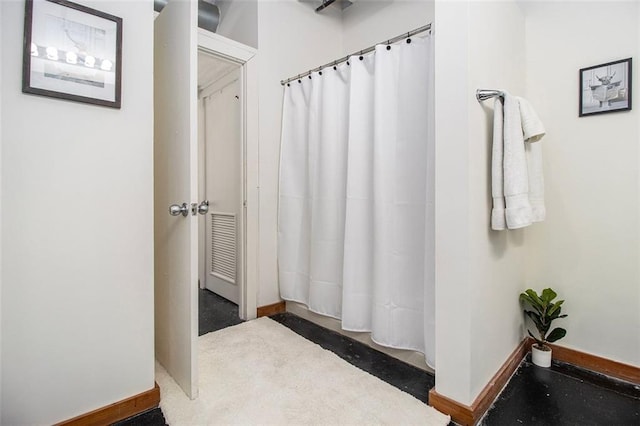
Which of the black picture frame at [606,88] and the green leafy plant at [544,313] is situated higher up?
the black picture frame at [606,88]

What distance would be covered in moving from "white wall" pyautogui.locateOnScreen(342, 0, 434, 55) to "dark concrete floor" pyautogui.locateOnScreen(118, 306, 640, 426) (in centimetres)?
233

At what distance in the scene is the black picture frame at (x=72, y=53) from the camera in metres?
1.05

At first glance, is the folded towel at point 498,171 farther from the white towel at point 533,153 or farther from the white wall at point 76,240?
the white wall at point 76,240

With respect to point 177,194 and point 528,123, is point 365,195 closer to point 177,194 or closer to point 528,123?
point 528,123

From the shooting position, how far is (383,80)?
1740 millimetres

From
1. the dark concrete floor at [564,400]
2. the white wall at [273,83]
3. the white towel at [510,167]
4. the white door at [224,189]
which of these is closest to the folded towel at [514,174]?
the white towel at [510,167]

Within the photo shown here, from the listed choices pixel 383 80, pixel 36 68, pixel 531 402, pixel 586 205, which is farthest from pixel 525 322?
pixel 36 68

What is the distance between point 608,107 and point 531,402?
4.96ft

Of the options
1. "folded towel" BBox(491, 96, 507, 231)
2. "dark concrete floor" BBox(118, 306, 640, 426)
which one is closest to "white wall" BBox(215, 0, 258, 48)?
"folded towel" BBox(491, 96, 507, 231)

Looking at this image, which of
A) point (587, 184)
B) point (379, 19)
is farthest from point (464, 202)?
point (379, 19)

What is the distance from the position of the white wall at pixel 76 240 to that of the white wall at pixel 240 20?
1.22 meters

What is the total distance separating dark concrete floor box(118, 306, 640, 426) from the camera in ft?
4.14

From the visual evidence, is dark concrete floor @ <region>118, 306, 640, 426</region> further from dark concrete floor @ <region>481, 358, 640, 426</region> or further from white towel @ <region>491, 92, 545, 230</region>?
white towel @ <region>491, 92, 545, 230</region>

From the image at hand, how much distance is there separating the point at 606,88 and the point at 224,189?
2.66 metres
